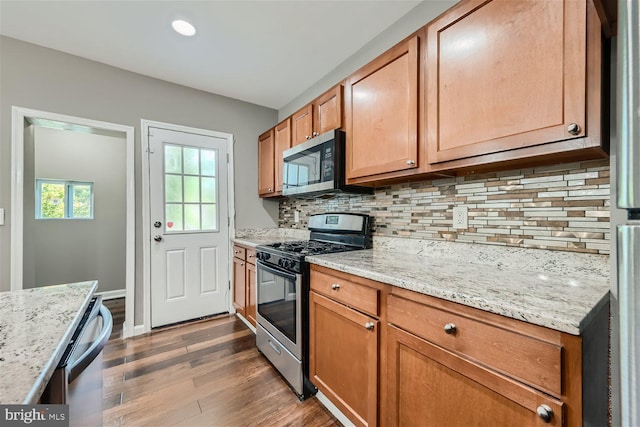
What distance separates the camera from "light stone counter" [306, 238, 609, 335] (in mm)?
718

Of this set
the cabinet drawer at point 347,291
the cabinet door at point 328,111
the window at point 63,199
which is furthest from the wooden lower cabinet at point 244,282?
the window at point 63,199

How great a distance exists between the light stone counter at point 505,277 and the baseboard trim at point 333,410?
81cm

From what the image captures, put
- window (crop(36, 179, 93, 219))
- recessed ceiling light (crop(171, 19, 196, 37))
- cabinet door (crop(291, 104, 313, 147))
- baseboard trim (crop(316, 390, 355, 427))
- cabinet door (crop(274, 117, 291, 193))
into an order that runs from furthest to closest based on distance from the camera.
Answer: window (crop(36, 179, 93, 219)) → cabinet door (crop(274, 117, 291, 193)) → cabinet door (crop(291, 104, 313, 147)) → recessed ceiling light (crop(171, 19, 196, 37)) → baseboard trim (crop(316, 390, 355, 427))

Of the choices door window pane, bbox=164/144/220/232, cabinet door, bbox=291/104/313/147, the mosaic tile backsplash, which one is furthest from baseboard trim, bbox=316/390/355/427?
door window pane, bbox=164/144/220/232

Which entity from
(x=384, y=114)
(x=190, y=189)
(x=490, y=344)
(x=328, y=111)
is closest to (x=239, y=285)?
(x=190, y=189)

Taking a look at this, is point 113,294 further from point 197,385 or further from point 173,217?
point 197,385

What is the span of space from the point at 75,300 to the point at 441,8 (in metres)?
2.22

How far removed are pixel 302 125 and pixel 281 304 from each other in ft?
4.94

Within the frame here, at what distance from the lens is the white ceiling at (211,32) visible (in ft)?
5.52

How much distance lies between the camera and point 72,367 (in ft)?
1.72

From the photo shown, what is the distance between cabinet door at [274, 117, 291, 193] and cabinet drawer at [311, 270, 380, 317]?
142 cm

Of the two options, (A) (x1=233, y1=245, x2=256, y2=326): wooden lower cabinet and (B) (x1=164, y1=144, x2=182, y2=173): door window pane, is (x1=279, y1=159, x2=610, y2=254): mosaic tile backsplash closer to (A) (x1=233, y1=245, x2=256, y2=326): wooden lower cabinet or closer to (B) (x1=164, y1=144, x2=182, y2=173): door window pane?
(A) (x1=233, y1=245, x2=256, y2=326): wooden lower cabinet

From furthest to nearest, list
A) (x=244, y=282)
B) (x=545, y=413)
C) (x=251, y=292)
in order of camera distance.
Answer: (x=244, y=282)
(x=251, y=292)
(x=545, y=413)

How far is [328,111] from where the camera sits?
2.00m
